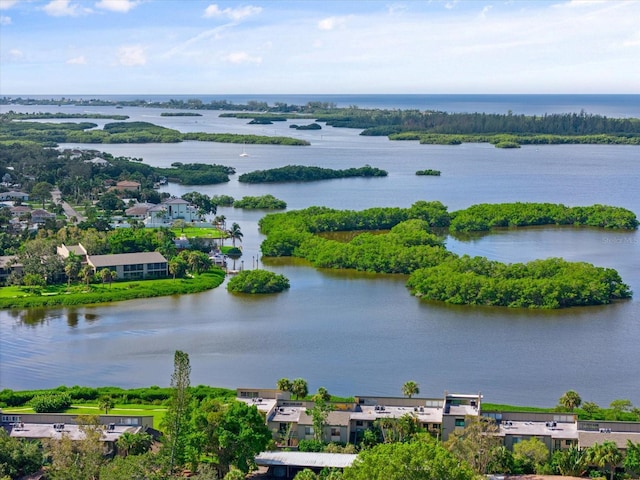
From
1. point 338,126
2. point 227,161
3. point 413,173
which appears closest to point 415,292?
point 413,173

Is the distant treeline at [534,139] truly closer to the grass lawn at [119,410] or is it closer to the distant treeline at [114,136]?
the distant treeline at [114,136]

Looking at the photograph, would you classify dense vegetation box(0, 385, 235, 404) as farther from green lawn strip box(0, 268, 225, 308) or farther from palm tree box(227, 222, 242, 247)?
palm tree box(227, 222, 242, 247)

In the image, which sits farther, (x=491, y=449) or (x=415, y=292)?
(x=415, y=292)

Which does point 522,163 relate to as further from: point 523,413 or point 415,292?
point 523,413

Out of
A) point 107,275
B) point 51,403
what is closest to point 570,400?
point 51,403

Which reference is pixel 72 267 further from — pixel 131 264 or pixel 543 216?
pixel 543 216

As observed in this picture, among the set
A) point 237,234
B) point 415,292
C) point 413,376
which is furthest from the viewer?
point 237,234
